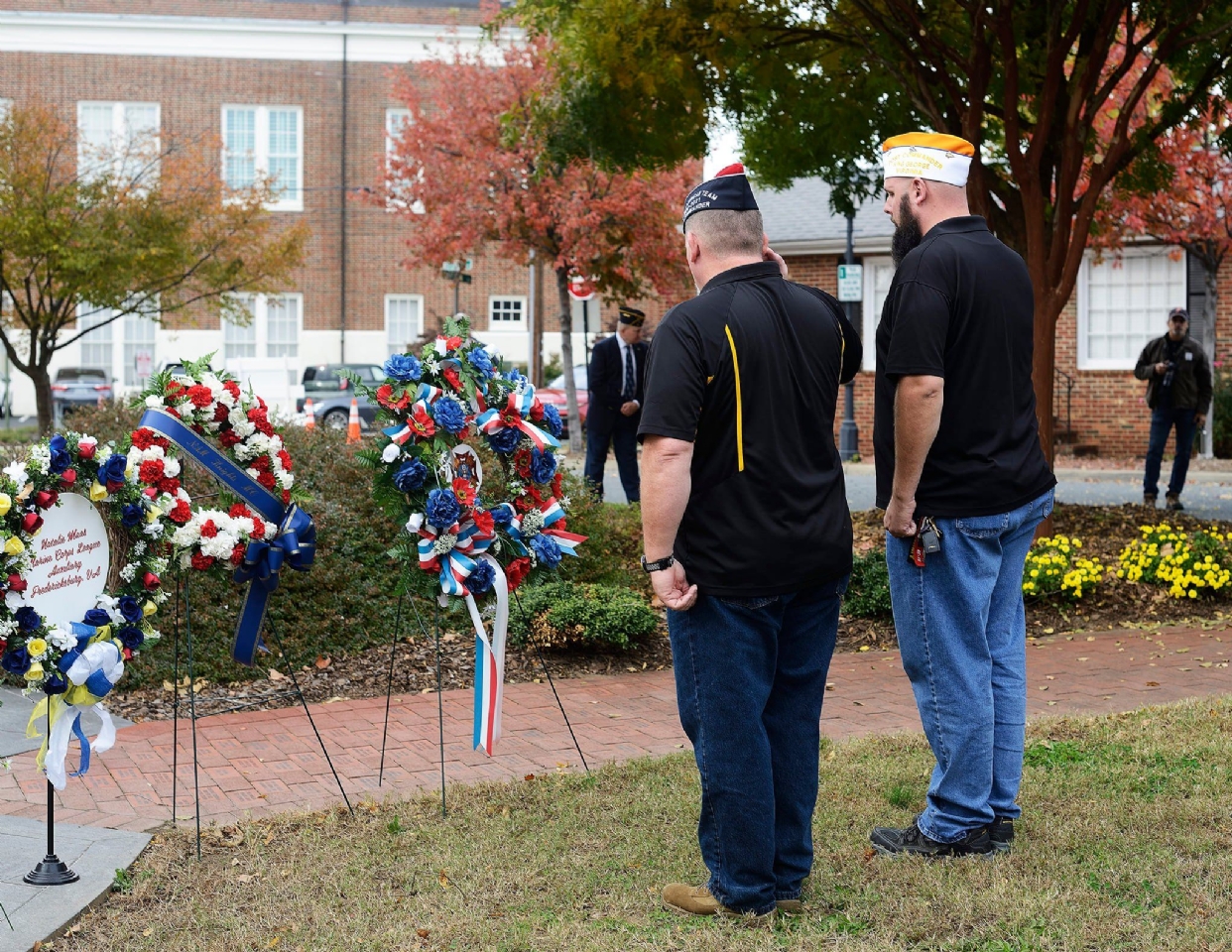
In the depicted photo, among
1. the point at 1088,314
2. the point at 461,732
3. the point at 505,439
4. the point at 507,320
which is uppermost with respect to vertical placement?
the point at 507,320

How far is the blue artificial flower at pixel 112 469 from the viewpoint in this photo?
13.4ft

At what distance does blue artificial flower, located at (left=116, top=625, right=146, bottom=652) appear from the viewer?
13.7ft

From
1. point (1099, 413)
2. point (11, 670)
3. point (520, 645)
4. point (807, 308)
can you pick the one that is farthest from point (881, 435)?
point (1099, 413)

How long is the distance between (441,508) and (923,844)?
1976mm

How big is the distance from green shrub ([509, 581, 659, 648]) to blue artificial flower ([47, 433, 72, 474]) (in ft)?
11.1

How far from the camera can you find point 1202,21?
958cm

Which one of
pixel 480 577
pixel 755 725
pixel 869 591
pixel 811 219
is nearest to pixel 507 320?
pixel 811 219

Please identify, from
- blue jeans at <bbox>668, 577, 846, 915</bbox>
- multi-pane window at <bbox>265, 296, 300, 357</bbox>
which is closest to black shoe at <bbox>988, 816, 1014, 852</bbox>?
blue jeans at <bbox>668, 577, 846, 915</bbox>

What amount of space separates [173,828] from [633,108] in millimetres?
7178

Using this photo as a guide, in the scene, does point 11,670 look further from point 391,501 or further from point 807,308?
point 807,308

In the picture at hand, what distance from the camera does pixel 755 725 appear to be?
3.50 meters

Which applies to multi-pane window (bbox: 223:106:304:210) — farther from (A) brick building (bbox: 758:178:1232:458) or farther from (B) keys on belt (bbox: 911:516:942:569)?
(B) keys on belt (bbox: 911:516:942:569)

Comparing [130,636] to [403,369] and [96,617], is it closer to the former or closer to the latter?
[96,617]

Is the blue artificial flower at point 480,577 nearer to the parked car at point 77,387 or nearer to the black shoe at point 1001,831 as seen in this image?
the black shoe at point 1001,831
